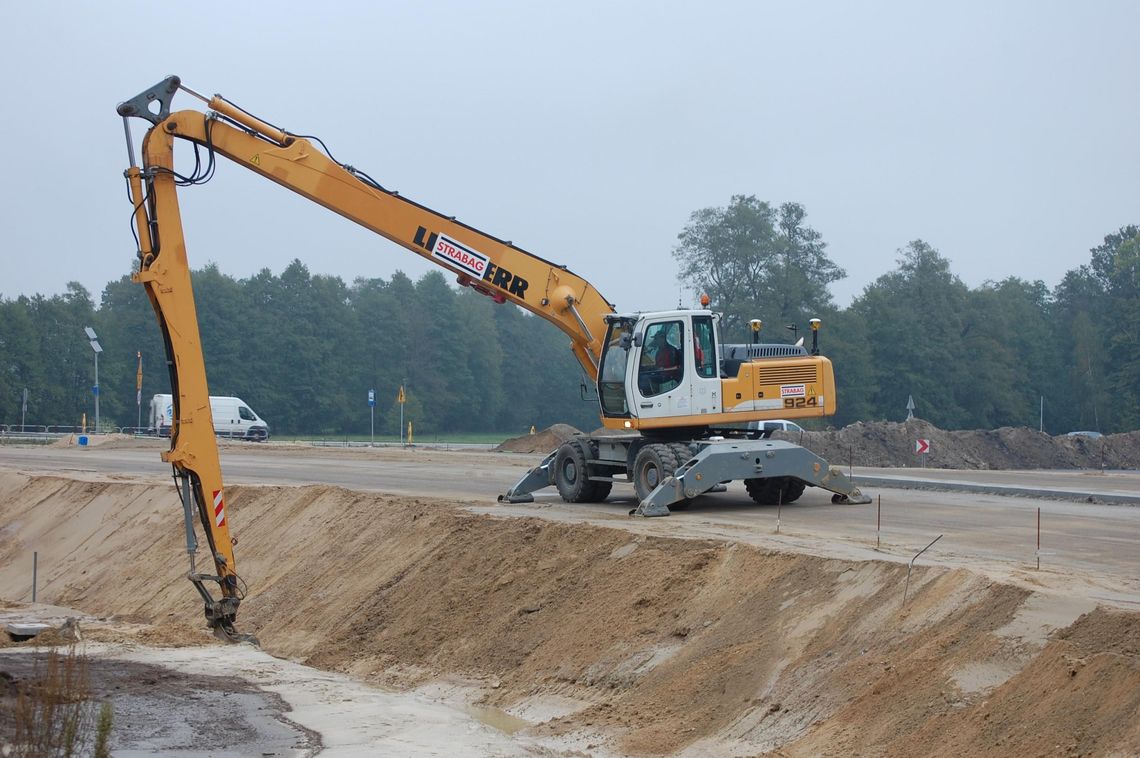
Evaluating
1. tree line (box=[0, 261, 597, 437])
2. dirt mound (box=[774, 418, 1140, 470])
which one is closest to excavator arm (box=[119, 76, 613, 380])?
dirt mound (box=[774, 418, 1140, 470])

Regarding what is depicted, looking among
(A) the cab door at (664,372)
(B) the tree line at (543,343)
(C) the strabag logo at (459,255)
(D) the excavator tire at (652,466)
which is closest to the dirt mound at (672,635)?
(D) the excavator tire at (652,466)

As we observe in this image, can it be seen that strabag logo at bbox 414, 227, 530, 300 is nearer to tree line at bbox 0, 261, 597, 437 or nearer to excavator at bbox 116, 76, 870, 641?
excavator at bbox 116, 76, 870, 641

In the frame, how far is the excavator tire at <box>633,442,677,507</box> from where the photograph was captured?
1900 cm

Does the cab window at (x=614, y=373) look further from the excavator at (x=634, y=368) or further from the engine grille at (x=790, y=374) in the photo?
the engine grille at (x=790, y=374)

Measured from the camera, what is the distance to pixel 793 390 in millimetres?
19922

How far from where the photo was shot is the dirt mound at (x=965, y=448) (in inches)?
1821

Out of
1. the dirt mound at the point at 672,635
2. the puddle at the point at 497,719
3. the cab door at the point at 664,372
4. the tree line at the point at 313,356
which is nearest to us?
the dirt mound at the point at 672,635

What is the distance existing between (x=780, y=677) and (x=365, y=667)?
6544 mm

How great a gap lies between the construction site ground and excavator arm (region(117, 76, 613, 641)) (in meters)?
1.63

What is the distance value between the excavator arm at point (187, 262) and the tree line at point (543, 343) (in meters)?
46.0

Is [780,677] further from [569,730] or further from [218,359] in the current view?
[218,359]

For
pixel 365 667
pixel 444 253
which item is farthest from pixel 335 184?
pixel 365 667

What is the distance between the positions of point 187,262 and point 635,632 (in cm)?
665

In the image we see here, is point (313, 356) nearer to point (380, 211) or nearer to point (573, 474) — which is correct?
point (573, 474)
